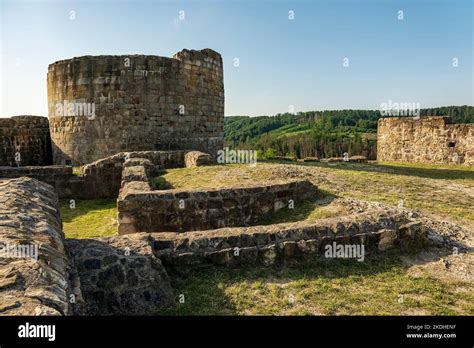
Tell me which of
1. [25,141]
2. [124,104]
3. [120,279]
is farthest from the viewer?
[25,141]

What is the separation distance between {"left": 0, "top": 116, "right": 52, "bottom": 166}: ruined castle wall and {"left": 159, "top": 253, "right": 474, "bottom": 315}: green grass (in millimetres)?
16291

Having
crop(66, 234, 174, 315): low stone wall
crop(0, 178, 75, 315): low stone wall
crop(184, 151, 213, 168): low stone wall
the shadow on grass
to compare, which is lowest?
crop(66, 234, 174, 315): low stone wall

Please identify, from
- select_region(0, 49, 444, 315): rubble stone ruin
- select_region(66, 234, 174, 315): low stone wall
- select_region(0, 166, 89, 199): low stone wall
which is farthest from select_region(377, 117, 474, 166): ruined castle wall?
select_region(66, 234, 174, 315): low stone wall

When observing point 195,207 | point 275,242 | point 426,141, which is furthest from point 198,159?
point 426,141

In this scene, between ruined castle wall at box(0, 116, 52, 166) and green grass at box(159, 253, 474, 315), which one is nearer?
green grass at box(159, 253, 474, 315)

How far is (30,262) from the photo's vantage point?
2.82 meters

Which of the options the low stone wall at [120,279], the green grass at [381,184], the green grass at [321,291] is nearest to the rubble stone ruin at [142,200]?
the low stone wall at [120,279]

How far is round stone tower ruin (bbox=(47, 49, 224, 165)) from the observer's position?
15.0m

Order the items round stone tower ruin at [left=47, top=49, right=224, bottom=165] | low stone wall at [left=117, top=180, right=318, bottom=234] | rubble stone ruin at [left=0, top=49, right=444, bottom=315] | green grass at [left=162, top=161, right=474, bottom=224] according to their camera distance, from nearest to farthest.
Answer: rubble stone ruin at [left=0, top=49, right=444, bottom=315] → low stone wall at [left=117, top=180, right=318, bottom=234] → green grass at [left=162, top=161, right=474, bottom=224] → round stone tower ruin at [left=47, top=49, right=224, bottom=165]

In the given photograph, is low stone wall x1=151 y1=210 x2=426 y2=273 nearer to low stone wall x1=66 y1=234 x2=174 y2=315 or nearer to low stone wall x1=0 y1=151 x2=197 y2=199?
low stone wall x1=66 y1=234 x2=174 y2=315

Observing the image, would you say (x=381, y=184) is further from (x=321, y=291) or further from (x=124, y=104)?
(x=124, y=104)

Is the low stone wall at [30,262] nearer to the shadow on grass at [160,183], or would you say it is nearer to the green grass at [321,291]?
the green grass at [321,291]

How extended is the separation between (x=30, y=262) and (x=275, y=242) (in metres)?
2.99
